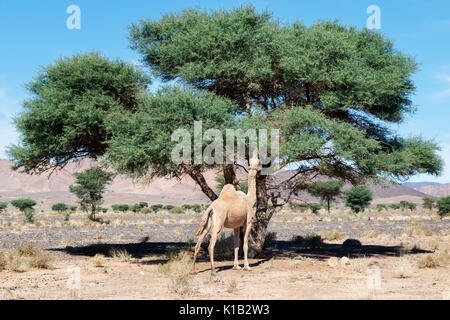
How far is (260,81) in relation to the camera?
1811 centimetres

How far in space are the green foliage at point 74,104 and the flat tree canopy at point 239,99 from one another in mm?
48

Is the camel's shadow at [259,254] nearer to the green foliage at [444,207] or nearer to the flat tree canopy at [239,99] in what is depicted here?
the flat tree canopy at [239,99]

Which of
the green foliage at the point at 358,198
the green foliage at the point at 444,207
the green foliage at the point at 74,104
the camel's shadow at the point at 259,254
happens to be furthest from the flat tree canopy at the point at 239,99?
the green foliage at the point at 358,198

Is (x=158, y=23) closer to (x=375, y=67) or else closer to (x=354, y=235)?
(x=375, y=67)

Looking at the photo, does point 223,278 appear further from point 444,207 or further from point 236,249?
point 444,207

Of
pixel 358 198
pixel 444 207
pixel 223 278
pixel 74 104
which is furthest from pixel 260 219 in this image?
pixel 358 198

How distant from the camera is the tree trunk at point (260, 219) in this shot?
18.1 metres

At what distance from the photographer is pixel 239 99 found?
756 inches

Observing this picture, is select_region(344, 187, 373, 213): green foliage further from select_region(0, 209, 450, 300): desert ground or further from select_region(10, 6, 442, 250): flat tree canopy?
select_region(10, 6, 442, 250): flat tree canopy

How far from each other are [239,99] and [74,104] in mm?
6770

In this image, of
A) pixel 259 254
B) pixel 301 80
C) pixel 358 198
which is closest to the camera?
pixel 301 80

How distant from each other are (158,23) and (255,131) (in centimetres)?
698
